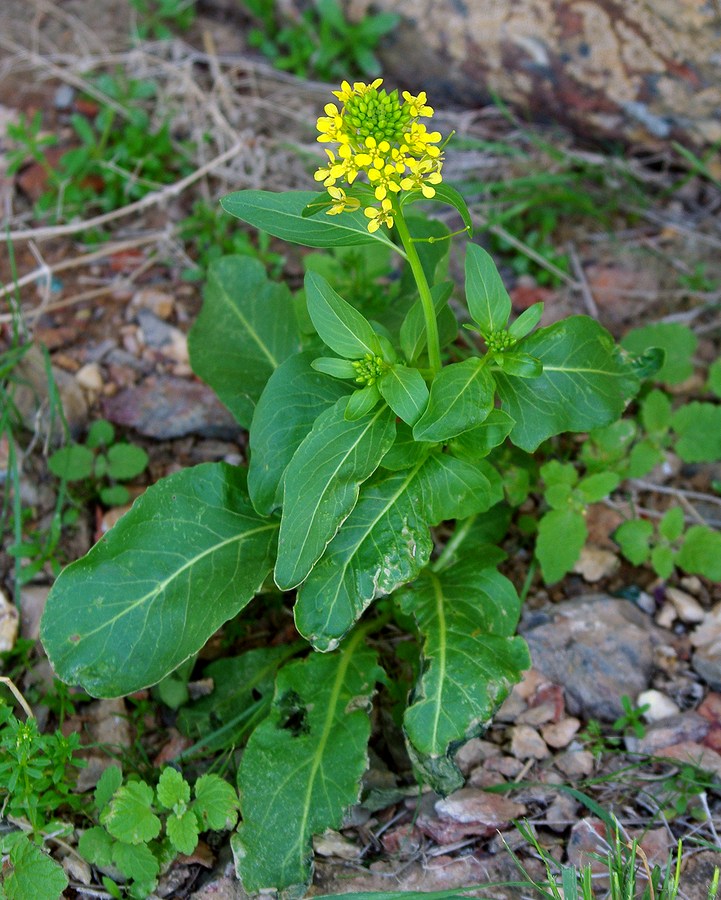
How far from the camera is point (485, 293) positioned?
283 cm

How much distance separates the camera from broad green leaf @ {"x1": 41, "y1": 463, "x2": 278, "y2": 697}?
2791mm

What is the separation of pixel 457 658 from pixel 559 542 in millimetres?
747

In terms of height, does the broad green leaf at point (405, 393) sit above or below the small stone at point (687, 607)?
above

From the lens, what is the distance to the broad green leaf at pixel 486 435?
2.77 metres

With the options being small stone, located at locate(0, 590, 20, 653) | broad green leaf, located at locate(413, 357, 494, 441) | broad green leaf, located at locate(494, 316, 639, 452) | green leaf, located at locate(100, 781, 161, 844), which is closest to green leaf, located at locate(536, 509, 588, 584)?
broad green leaf, located at locate(494, 316, 639, 452)

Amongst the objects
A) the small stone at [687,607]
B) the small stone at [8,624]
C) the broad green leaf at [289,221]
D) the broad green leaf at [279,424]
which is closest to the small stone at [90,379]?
the small stone at [8,624]

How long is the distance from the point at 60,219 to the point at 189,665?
8.47 feet

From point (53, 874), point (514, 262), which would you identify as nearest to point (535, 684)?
point (53, 874)

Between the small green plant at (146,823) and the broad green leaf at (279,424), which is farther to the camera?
the broad green leaf at (279,424)

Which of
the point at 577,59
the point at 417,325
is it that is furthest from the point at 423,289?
the point at 577,59

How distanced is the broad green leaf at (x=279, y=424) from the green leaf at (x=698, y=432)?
1.62 m

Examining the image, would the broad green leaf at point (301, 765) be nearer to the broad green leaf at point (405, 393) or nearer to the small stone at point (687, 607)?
the broad green leaf at point (405, 393)

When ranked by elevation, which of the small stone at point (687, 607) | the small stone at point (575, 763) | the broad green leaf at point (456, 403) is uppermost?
the broad green leaf at point (456, 403)

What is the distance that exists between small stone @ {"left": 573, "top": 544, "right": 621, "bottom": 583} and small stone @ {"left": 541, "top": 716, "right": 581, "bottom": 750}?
65 cm
